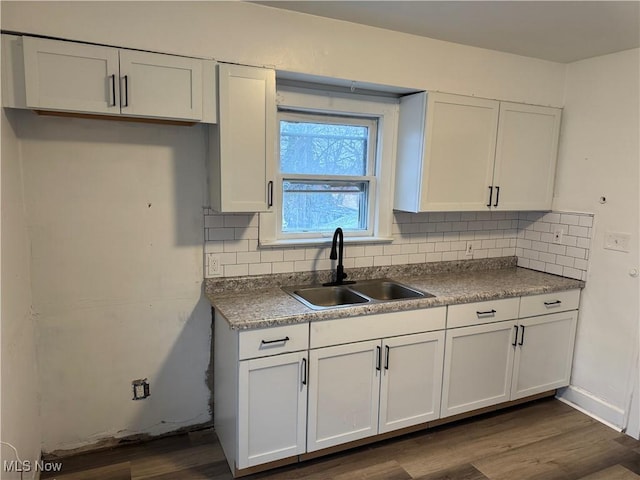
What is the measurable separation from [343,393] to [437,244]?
1374mm

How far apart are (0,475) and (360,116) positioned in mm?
2551

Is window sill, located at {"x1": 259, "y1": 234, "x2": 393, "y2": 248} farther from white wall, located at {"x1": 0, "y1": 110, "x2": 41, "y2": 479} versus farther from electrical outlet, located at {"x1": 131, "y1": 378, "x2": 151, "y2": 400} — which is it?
white wall, located at {"x1": 0, "y1": 110, "x2": 41, "y2": 479}

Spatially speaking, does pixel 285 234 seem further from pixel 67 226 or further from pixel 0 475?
pixel 0 475

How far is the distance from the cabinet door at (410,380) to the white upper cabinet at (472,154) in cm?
85

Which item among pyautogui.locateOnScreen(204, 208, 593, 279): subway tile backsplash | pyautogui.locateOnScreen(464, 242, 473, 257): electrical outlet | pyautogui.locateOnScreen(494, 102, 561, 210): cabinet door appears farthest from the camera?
pyautogui.locateOnScreen(464, 242, 473, 257): electrical outlet

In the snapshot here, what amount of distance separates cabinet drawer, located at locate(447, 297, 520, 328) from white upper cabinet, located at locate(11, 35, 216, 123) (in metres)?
1.75

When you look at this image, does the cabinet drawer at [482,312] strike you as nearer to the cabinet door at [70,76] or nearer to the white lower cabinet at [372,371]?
the white lower cabinet at [372,371]

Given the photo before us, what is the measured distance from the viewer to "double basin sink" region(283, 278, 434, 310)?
2.60 m

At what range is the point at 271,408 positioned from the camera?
7.10 ft

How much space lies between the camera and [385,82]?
2535mm

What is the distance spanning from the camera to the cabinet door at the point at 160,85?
6.43ft

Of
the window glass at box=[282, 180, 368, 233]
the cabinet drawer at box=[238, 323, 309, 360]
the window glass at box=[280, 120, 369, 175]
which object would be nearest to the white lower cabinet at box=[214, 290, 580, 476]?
the cabinet drawer at box=[238, 323, 309, 360]

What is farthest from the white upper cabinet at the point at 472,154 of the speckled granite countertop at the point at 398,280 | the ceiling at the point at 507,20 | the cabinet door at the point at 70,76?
the cabinet door at the point at 70,76

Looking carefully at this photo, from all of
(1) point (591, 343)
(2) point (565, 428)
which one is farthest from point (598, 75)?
(2) point (565, 428)
